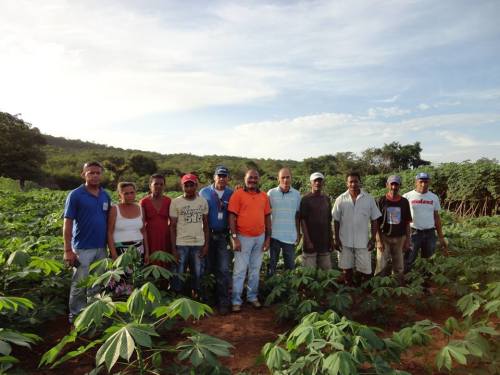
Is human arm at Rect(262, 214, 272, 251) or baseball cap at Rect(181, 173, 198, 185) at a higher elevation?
baseball cap at Rect(181, 173, 198, 185)

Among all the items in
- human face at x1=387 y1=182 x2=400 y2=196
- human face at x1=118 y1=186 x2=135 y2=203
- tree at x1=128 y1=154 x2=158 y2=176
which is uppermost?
tree at x1=128 y1=154 x2=158 y2=176

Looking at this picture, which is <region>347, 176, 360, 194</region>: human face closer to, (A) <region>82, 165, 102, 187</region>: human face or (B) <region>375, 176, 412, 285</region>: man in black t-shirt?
(B) <region>375, 176, 412, 285</region>: man in black t-shirt

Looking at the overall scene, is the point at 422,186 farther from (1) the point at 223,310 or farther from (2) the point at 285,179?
(1) the point at 223,310

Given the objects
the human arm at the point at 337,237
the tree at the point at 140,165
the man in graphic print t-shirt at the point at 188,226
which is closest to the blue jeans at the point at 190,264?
the man in graphic print t-shirt at the point at 188,226

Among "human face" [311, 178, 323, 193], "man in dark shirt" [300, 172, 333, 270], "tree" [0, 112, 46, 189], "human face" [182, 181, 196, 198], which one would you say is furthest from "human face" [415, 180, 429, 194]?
"tree" [0, 112, 46, 189]

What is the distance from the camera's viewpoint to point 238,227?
4.16 meters

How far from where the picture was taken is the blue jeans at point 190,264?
13.2 ft

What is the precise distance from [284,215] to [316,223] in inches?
16.9

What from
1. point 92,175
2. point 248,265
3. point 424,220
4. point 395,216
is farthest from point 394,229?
point 92,175

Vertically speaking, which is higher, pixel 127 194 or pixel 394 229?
pixel 127 194

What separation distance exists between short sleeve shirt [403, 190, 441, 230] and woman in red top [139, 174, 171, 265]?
312 centimetres

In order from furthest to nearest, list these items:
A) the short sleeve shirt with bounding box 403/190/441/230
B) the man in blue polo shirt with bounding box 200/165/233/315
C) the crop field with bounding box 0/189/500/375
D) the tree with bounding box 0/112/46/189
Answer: the tree with bounding box 0/112/46/189, the short sleeve shirt with bounding box 403/190/441/230, the man in blue polo shirt with bounding box 200/165/233/315, the crop field with bounding box 0/189/500/375

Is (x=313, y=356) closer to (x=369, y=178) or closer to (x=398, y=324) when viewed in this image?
(x=398, y=324)

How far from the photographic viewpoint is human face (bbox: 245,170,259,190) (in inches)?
161
